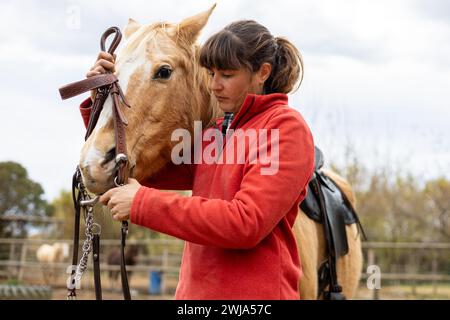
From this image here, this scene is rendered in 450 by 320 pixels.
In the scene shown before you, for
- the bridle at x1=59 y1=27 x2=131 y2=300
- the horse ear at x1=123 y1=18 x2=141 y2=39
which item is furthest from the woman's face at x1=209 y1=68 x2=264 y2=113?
the horse ear at x1=123 y1=18 x2=141 y2=39

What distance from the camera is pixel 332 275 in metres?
3.70

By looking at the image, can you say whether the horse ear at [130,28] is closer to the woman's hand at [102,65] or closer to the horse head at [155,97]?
the horse head at [155,97]

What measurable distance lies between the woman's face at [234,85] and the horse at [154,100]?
237 millimetres

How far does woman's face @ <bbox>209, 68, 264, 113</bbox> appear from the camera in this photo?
2.03 meters

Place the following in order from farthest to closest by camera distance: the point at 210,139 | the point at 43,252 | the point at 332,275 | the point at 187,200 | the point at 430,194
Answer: the point at 430,194
the point at 43,252
the point at 332,275
the point at 210,139
the point at 187,200

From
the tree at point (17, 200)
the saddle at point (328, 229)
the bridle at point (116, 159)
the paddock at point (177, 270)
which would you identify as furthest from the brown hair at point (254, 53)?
the tree at point (17, 200)

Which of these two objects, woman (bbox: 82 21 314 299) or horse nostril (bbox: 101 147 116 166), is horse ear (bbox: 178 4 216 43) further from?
horse nostril (bbox: 101 147 116 166)

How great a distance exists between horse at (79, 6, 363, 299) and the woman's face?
24cm

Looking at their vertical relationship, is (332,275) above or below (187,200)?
below

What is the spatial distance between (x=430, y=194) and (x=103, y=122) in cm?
1643

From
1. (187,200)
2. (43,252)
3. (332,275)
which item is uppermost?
(187,200)
